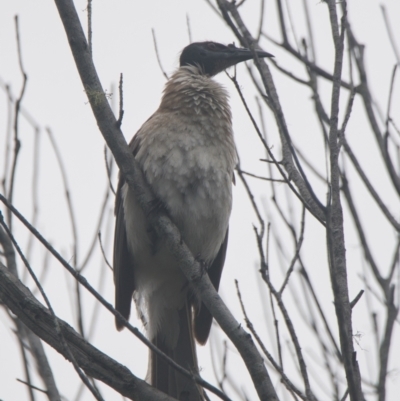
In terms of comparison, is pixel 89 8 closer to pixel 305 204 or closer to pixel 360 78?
pixel 305 204

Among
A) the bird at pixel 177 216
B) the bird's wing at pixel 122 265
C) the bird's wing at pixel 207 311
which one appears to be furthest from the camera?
the bird's wing at pixel 207 311

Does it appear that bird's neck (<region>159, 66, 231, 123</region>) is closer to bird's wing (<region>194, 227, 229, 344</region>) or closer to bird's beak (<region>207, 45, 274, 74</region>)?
bird's beak (<region>207, 45, 274, 74</region>)

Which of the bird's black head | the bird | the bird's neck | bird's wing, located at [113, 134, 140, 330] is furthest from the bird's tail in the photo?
the bird's black head

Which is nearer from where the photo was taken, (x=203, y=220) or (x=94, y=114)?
(x=94, y=114)

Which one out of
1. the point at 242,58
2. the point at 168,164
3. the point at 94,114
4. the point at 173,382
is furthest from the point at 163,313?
the point at 242,58

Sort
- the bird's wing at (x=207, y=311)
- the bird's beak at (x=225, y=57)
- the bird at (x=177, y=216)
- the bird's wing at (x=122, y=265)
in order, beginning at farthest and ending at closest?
the bird's beak at (x=225, y=57) < the bird's wing at (x=207, y=311) < the bird's wing at (x=122, y=265) < the bird at (x=177, y=216)

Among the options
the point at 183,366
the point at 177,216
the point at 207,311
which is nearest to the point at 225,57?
the point at 177,216

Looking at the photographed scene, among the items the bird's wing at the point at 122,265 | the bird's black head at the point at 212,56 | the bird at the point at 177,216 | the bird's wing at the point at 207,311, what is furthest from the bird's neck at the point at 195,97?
the bird's wing at the point at 207,311

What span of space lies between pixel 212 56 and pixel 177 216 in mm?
2226

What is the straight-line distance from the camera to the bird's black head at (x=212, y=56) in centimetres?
622

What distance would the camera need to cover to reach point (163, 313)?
5.32 m

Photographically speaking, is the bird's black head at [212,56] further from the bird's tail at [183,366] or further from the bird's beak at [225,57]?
the bird's tail at [183,366]

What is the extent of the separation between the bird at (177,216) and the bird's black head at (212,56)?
1.79 feet

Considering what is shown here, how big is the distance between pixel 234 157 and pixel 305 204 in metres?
1.79
